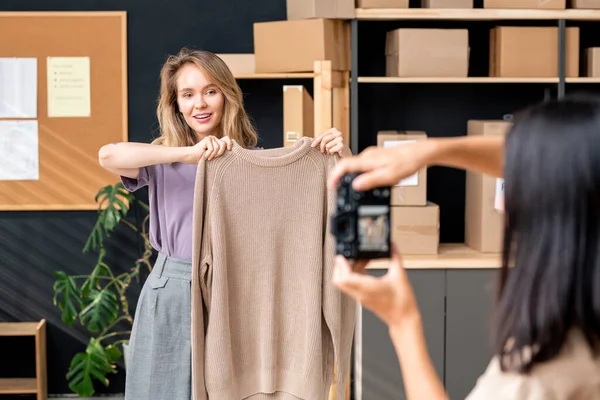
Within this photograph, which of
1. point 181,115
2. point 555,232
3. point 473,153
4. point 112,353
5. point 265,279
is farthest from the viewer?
point 112,353

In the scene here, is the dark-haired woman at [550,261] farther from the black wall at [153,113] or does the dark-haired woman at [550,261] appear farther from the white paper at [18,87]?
the white paper at [18,87]

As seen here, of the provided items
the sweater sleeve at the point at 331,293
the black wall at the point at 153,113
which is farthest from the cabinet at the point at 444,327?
the sweater sleeve at the point at 331,293

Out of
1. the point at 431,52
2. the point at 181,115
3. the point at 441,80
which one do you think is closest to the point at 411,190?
the point at 441,80

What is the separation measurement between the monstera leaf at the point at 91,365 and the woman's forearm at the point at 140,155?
188 centimetres

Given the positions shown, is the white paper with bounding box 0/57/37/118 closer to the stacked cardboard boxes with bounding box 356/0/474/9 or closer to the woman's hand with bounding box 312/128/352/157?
the stacked cardboard boxes with bounding box 356/0/474/9

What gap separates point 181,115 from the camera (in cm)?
260

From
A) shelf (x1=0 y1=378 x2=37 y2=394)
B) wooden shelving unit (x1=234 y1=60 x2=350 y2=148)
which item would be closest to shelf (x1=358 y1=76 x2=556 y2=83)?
wooden shelving unit (x1=234 y1=60 x2=350 y2=148)

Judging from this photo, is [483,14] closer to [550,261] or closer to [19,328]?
[19,328]

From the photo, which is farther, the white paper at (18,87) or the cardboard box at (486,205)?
the white paper at (18,87)

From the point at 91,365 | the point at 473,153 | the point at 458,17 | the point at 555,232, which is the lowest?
the point at 91,365

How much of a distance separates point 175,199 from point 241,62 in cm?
168

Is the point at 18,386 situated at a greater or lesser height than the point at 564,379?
lesser

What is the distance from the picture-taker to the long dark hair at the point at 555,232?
3.31ft

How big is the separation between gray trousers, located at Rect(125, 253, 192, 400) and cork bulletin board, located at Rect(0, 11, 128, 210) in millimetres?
1916
